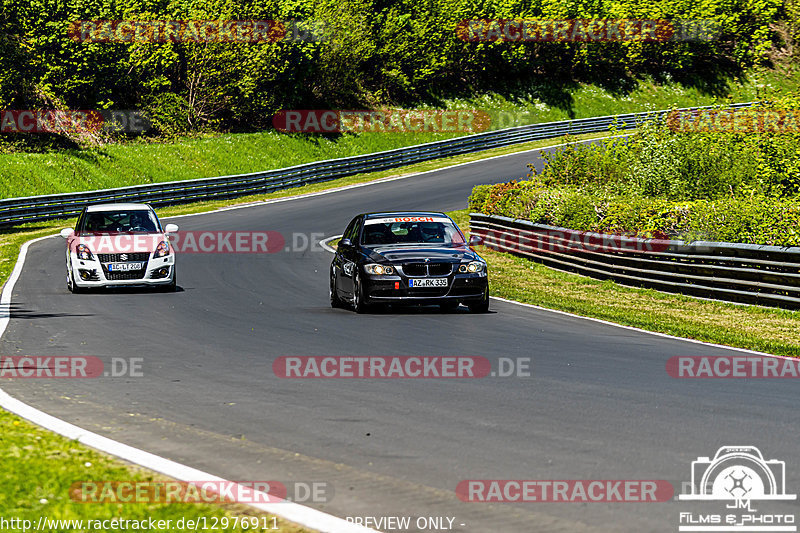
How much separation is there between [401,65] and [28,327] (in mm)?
51414

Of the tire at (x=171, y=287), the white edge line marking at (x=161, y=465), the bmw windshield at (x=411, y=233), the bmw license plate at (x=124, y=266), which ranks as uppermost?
the bmw windshield at (x=411, y=233)

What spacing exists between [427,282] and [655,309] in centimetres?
457

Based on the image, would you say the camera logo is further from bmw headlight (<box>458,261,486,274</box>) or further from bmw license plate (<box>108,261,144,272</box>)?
bmw license plate (<box>108,261,144,272</box>)

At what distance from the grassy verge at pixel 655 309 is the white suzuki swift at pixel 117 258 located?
6413mm

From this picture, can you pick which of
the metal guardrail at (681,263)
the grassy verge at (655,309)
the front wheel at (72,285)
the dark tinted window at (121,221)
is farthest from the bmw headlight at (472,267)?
the front wheel at (72,285)

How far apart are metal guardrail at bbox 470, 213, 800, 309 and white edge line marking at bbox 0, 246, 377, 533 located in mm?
12691

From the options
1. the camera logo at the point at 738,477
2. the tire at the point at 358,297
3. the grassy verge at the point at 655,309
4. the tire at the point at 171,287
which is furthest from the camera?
the tire at the point at 171,287

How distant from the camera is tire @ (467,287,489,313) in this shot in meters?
15.5

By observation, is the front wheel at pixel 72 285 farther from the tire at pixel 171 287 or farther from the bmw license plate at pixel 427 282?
the bmw license plate at pixel 427 282

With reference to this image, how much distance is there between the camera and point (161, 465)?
20.3ft

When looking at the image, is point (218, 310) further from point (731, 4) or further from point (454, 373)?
point (731, 4)

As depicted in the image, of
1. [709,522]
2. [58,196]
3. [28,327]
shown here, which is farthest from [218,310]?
[58,196]

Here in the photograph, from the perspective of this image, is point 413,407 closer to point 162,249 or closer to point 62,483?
point 62,483

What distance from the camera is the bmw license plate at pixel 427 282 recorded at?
15.2 metres
